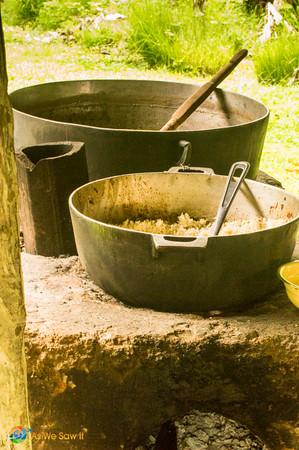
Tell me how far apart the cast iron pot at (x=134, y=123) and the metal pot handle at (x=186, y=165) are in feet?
0.20

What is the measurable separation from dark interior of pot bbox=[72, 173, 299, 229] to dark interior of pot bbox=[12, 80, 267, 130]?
3.46ft

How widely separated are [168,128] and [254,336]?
1458mm

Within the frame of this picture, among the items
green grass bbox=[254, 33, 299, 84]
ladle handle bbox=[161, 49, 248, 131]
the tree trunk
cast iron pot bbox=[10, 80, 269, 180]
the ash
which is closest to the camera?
the tree trunk

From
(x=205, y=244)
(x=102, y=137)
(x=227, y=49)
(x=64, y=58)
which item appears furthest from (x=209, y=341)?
(x=64, y=58)

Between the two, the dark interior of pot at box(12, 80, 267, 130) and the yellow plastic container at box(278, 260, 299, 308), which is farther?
the dark interior of pot at box(12, 80, 267, 130)

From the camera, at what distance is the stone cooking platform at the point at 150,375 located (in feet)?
6.44

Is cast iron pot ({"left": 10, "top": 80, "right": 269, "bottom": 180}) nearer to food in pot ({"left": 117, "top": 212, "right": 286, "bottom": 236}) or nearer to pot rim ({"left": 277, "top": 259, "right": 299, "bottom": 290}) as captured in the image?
food in pot ({"left": 117, "top": 212, "right": 286, "bottom": 236})

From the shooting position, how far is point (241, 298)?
2.14m

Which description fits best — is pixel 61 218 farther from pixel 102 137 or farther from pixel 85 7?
pixel 85 7

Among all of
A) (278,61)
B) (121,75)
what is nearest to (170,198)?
(121,75)

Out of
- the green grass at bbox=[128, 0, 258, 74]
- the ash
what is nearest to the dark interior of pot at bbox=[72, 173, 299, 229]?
the ash

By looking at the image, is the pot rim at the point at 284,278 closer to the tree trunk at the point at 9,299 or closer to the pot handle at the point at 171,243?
the pot handle at the point at 171,243

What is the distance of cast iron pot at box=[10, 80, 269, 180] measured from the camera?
2787 millimetres

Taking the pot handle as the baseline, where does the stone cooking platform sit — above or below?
below
